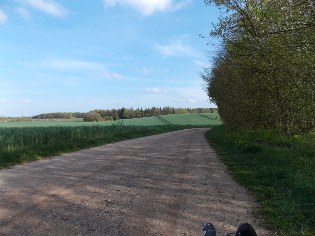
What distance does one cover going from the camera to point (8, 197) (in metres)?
8.01

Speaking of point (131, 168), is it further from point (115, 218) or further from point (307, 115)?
point (307, 115)

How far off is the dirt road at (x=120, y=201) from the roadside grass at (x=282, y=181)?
378 mm

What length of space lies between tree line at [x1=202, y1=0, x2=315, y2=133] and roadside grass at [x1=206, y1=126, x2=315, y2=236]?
82.4 inches

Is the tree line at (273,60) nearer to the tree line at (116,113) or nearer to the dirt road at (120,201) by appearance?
the dirt road at (120,201)

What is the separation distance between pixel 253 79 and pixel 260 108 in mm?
2673

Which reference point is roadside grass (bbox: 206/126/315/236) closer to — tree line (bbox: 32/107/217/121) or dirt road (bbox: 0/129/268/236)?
dirt road (bbox: 0/129/268/236)

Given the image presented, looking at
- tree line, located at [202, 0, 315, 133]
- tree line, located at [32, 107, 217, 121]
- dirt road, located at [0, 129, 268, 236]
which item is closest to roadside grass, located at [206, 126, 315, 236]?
dirt road, located at [0, 129, 268, 236]

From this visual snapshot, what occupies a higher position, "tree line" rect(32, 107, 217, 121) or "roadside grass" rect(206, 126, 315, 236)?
"tree line" rect(32, 107, 217, 121)

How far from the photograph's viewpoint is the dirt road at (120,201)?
5.97 metres

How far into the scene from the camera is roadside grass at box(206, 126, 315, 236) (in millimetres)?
6250

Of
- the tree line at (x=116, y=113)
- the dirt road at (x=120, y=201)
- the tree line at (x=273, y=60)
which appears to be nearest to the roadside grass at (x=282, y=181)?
the dirt road at (x=120, y=201)

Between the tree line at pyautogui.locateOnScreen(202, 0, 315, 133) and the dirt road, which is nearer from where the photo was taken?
the dirt road

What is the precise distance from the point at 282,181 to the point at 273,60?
6.27 meters

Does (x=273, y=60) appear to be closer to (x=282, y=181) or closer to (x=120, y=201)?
(x=282, y=181)
